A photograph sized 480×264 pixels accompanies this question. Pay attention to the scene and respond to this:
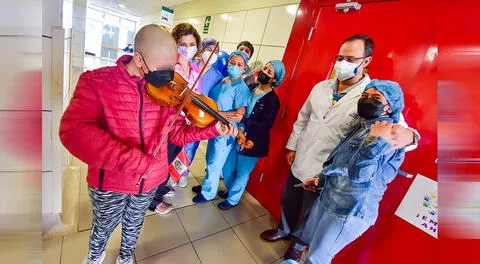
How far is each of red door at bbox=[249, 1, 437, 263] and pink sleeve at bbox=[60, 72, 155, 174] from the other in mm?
1481

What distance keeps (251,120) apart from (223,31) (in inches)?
88.6

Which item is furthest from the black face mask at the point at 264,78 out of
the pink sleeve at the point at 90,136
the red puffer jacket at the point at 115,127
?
the pink sleeve at the point at 90,136

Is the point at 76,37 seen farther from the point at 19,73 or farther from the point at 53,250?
the point at 19,73

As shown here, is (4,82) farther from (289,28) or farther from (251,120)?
(289,28)

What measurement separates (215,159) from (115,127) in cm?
114

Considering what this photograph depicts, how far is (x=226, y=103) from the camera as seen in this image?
1807 mm

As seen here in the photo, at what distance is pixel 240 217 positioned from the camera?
2.01 metres

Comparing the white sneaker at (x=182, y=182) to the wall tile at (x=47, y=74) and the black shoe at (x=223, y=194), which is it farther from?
the wall tile at (x=47, y=74)

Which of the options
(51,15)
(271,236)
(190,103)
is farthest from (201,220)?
(51,15)

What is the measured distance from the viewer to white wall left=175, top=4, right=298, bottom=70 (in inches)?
90.9

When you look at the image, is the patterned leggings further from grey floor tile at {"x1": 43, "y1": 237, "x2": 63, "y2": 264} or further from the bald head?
the bald head

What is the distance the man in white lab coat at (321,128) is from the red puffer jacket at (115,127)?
950 mm

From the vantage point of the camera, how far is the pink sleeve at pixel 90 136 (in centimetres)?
74

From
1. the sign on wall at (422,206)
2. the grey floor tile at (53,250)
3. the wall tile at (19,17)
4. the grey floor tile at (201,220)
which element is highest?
the wall tile at (19,17)
